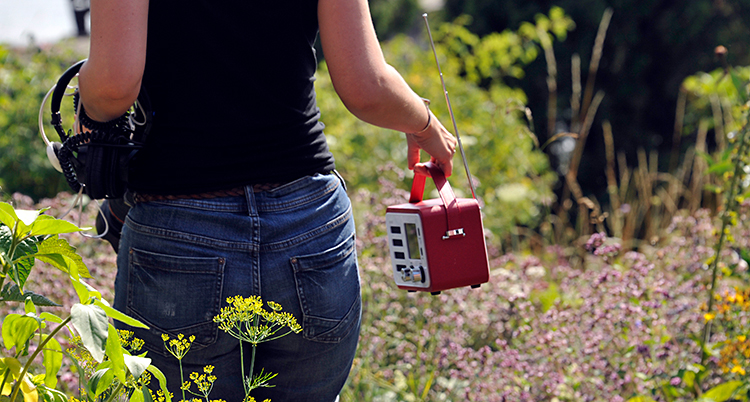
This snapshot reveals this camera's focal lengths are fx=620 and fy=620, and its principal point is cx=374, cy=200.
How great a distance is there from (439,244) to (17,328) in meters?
0.77

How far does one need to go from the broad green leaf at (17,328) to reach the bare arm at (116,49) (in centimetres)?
39

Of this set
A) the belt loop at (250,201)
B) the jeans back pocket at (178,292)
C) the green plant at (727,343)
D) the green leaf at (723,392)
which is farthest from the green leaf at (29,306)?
the green leaf at (723,392)

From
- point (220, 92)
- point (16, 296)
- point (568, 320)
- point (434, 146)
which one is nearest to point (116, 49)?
point (220, 92)

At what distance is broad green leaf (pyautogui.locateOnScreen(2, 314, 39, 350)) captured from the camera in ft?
2.58

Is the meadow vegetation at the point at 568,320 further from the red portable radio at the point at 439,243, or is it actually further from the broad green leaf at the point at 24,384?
the broad green leaf at the point at 24,384

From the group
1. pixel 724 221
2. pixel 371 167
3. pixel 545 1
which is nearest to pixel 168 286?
pixel 724 221

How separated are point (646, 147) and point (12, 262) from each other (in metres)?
10.5

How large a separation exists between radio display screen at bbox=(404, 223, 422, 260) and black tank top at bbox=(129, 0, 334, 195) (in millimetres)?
312

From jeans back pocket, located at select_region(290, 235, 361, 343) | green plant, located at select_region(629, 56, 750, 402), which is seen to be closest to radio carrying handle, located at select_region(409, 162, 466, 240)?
jeans back pocket, located at select_region(290, 235, 361, 343)

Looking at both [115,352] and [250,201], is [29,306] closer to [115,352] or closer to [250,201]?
[115,352]

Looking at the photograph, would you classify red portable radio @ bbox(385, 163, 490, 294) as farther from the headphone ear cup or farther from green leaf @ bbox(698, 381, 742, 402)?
green leaf @ bbox(698, 381, 742, 402)

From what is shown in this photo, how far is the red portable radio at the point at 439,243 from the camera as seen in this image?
1.27 m

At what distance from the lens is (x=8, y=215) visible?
0.76m

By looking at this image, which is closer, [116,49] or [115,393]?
[115,393]
